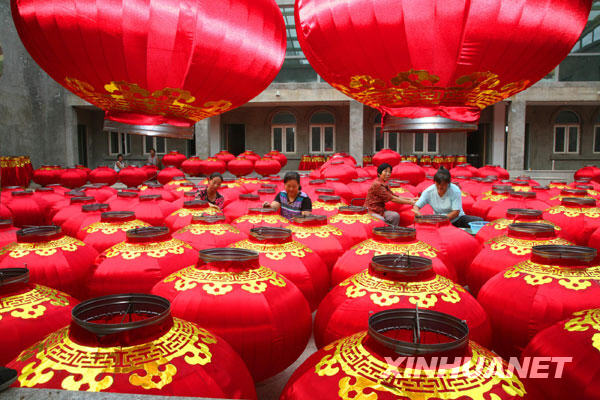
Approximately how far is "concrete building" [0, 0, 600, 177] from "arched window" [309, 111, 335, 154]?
0.04 metres

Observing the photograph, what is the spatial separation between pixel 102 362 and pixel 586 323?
1.38 metres

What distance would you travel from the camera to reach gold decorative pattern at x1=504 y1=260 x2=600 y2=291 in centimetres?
168

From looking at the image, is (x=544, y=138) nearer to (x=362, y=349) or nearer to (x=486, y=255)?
(x=486, y=255)

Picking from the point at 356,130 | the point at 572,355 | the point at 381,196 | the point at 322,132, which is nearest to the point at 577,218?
the point at 381,196

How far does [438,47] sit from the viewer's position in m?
1.62

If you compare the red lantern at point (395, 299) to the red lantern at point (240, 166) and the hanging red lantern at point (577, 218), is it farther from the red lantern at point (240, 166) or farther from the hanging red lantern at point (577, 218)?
the red lantern at point (240, 166)

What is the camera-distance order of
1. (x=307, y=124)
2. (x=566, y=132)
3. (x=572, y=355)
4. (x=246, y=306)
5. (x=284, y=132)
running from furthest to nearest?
(x=284, y=132) → (x=307, y=124) → (x=566, y=132) → (x=246, y=306) → (x=572, y=355)

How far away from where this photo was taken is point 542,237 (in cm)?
238

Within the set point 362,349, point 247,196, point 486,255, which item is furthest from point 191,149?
point 362,349

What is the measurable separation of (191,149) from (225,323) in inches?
611

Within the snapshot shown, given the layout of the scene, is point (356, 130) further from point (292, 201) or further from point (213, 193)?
point (292, 201)

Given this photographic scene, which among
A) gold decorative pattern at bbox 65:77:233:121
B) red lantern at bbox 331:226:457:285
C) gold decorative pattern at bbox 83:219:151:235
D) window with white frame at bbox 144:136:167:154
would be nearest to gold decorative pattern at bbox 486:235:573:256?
red lantern at bbox 331:226:457:285

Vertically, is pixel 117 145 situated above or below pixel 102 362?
above

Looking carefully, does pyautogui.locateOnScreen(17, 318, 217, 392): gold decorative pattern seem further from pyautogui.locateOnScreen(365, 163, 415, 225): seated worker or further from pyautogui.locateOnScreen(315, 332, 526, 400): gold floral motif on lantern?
pyautogui.locateOnScreen(365, 163, 415, 225): seated worker
